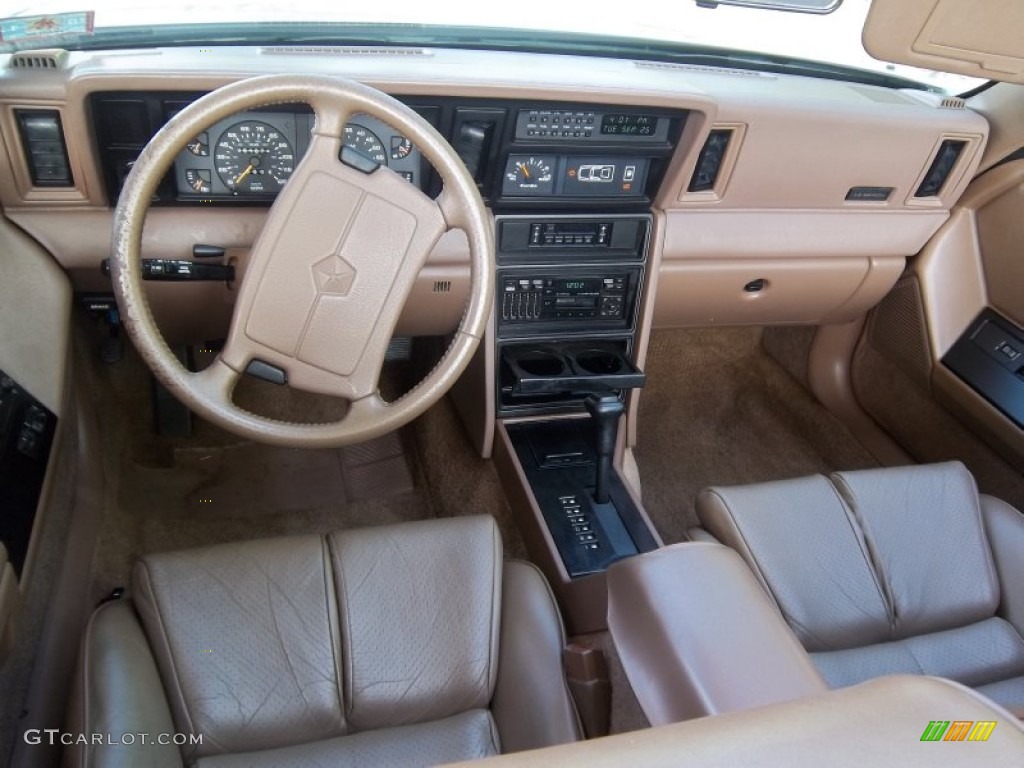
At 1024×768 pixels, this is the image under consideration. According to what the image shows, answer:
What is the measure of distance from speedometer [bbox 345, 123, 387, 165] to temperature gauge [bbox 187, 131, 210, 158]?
0.25 meters

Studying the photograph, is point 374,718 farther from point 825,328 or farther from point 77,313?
point 825,328

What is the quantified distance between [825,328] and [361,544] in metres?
1.85

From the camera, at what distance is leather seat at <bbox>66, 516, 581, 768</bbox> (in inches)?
49.1

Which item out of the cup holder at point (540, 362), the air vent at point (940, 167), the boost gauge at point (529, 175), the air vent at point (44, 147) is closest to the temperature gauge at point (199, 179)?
the air vent at point (44, 147)

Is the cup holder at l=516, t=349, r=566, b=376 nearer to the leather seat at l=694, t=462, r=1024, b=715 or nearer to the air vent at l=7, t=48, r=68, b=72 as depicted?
the leather seat at l=694, t=462, r=1024, b=715

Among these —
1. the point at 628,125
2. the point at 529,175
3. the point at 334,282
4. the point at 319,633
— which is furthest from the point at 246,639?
the point at 628,125

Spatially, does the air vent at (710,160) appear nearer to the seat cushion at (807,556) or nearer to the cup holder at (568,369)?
the cup holder at (568,369)

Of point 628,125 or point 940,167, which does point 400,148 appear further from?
point 940,167

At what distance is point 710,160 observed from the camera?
78.6 inches

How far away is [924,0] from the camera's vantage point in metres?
1.32

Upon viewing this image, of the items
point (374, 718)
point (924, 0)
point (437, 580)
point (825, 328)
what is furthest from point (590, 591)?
point (825, 328)

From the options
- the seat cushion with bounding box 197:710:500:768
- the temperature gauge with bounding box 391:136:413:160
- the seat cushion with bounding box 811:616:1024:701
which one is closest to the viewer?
the seat cushion with bounding box 197:710:500:768

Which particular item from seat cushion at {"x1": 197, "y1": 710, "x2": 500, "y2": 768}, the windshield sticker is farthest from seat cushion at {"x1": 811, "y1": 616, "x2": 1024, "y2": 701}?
the windshield sticker

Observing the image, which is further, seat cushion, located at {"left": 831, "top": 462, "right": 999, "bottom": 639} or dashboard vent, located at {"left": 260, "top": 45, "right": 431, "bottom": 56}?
dashboard vent, located at {"left": 260, "top": 45, "right": 431, "bottom": 56}
